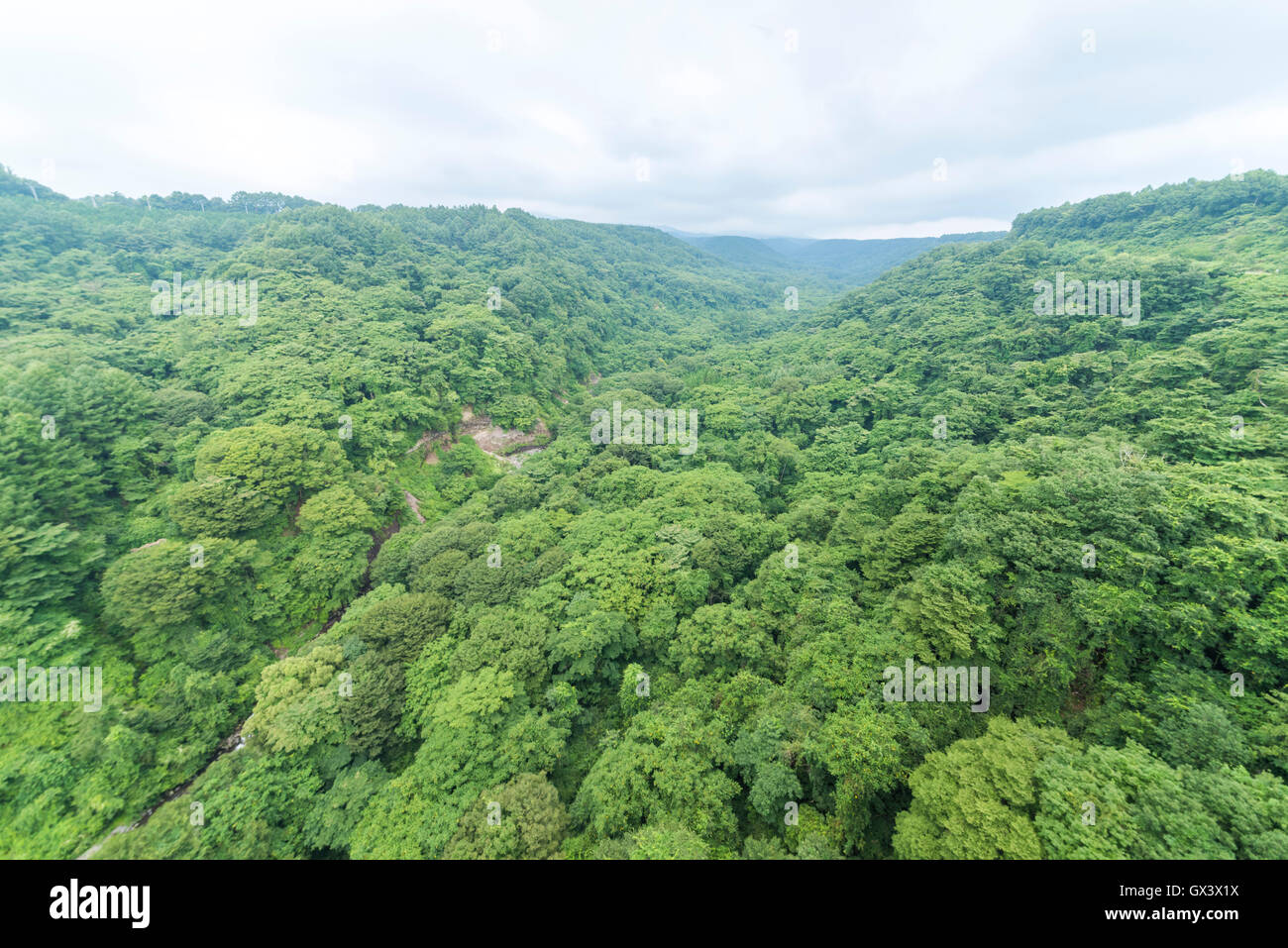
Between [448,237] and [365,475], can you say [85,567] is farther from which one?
[448,237]

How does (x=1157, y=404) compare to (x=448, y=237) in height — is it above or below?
below

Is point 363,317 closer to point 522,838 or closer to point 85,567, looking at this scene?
point 85,567

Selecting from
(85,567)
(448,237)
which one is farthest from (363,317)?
(448,237)
